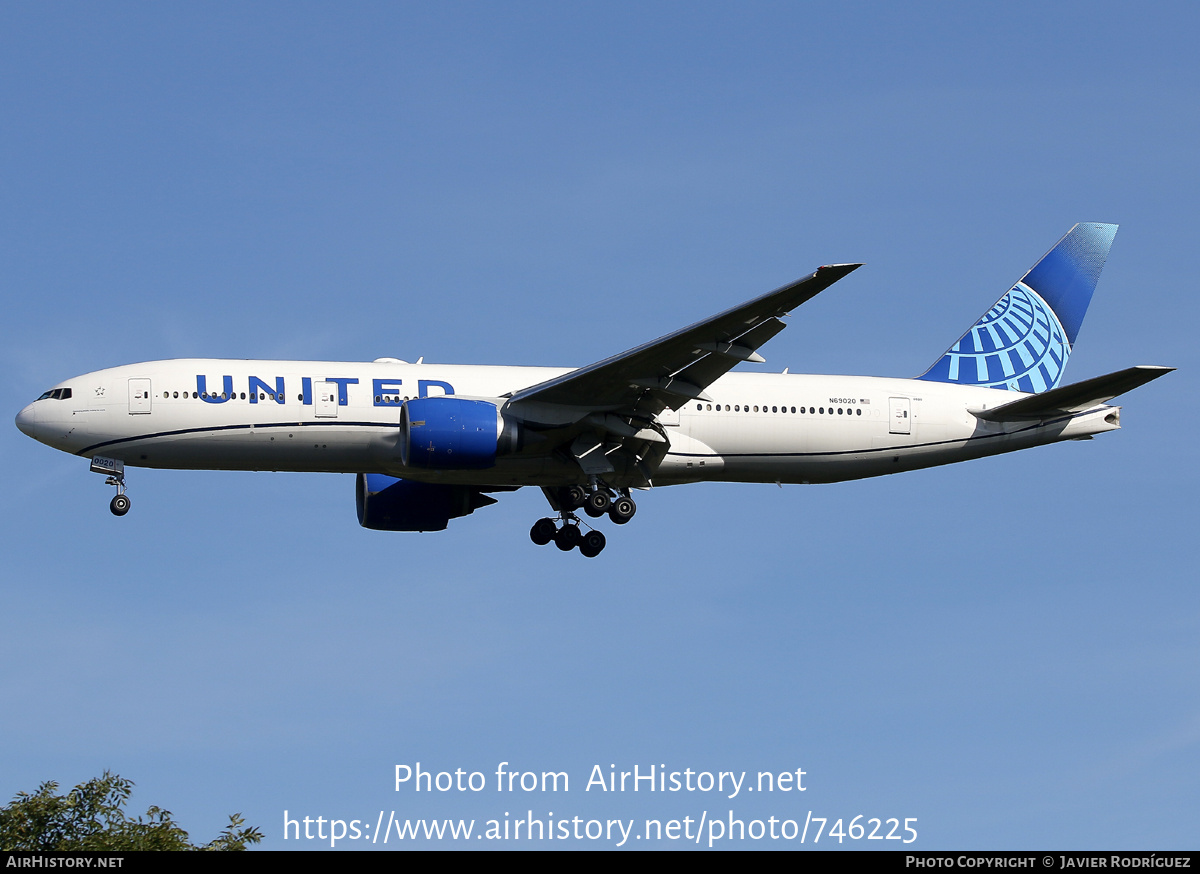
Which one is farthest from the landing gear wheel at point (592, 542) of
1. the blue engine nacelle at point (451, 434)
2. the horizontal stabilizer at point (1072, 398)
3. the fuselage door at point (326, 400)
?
the horizontal stabilizer at point (1072, 398)

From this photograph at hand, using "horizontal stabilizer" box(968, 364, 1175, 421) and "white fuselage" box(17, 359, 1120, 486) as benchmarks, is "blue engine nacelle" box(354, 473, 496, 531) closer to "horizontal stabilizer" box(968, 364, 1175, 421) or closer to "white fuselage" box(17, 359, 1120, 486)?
"white fuselage" box(17, 359, 1120, 486)

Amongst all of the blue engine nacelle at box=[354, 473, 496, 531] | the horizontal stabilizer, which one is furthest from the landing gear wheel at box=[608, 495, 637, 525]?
the horizontal stabilizer

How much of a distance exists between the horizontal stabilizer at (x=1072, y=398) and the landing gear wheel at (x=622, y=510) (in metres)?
8.70

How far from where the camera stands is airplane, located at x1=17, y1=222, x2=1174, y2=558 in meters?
31.7

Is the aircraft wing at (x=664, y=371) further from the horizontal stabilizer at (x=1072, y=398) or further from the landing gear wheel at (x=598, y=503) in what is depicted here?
the horizontal stabilizer at (x=1072, y=398)

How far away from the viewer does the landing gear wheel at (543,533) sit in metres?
36.2

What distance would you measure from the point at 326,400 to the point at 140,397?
392 centimetres

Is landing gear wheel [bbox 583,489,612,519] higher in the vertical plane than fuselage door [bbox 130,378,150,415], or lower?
lower

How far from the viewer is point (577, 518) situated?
3603 cm

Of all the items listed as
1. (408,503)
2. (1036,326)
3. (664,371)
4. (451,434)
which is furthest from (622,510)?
(1036,326)

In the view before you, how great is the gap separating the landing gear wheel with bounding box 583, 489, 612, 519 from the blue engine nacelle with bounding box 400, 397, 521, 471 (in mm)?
2976
